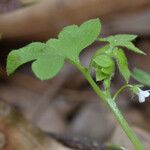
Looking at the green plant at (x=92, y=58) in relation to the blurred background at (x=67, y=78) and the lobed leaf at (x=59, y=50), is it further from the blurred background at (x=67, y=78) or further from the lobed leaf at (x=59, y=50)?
the blurred background at (x=67, y=78)

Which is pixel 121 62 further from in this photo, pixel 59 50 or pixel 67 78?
pixel 67 78

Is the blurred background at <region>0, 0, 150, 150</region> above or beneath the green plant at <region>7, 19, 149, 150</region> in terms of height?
beneath

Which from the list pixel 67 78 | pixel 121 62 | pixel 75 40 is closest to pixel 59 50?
pixel 75 40

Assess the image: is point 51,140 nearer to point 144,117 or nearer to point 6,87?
point 144,117

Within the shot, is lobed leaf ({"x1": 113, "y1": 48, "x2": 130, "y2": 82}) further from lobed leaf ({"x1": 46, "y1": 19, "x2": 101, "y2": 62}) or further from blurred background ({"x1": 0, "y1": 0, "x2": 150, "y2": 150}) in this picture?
blurred background ({"x1": 0, "y1": 0, "x2": 150, "y2": 150})

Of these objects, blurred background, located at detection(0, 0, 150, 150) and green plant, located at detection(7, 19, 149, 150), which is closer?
green plant, located at detection(7, 19, 149, 150)

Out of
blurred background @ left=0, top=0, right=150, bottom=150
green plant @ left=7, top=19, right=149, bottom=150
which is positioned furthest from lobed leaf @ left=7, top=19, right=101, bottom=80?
blurred background @ left=0, top=0, right=150, bottom=150
